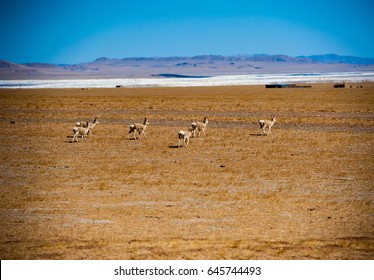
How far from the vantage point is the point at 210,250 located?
9.44m

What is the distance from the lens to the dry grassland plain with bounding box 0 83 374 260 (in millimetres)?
9758

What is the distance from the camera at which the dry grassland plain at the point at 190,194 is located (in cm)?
976

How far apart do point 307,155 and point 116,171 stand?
273 inches

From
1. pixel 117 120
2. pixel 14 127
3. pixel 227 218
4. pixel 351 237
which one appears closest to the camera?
pixel 351 237

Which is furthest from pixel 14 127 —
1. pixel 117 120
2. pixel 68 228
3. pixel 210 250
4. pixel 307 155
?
pixel 210 250

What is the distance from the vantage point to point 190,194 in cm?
1409

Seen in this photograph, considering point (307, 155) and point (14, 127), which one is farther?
point (14, 127)

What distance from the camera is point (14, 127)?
103ft

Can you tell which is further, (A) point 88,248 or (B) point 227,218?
(B) point 227,218

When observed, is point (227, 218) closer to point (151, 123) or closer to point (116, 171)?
point (116, 171)

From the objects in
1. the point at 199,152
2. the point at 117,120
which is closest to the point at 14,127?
the point at 117,120

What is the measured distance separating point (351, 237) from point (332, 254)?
1.07 meters
